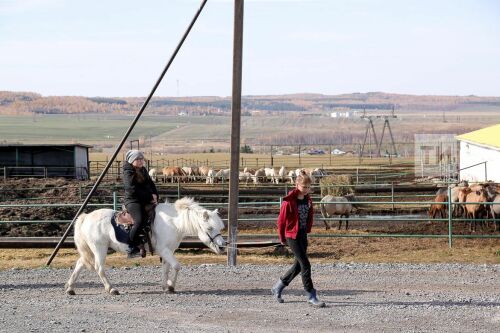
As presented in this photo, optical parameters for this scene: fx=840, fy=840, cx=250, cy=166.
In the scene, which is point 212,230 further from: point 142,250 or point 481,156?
point 481,156

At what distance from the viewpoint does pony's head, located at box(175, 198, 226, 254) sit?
33.7ft

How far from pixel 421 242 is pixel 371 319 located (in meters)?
9.50


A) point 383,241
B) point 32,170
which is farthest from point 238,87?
point 32,170

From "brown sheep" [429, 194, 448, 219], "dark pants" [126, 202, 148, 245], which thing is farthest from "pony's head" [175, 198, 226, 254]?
"brown sheep" [429, 194, 448, 219]

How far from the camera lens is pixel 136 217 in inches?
411

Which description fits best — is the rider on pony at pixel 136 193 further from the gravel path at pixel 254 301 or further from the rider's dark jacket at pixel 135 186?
the gravel path at pixel 254 301

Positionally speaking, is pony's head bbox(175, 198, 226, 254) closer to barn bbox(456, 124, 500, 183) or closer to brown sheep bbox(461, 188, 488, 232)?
brown sheep bbox(461, 188, 488, 232)

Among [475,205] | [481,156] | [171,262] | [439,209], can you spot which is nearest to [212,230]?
[171,262]

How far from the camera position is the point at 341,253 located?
16688 millimetres

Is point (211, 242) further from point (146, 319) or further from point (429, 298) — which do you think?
point (429, 298)

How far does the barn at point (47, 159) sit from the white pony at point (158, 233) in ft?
108

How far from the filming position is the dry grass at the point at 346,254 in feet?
49.3

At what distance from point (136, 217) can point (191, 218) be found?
68 centimetres

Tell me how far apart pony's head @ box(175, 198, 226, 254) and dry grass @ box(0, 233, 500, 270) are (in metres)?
4.06
